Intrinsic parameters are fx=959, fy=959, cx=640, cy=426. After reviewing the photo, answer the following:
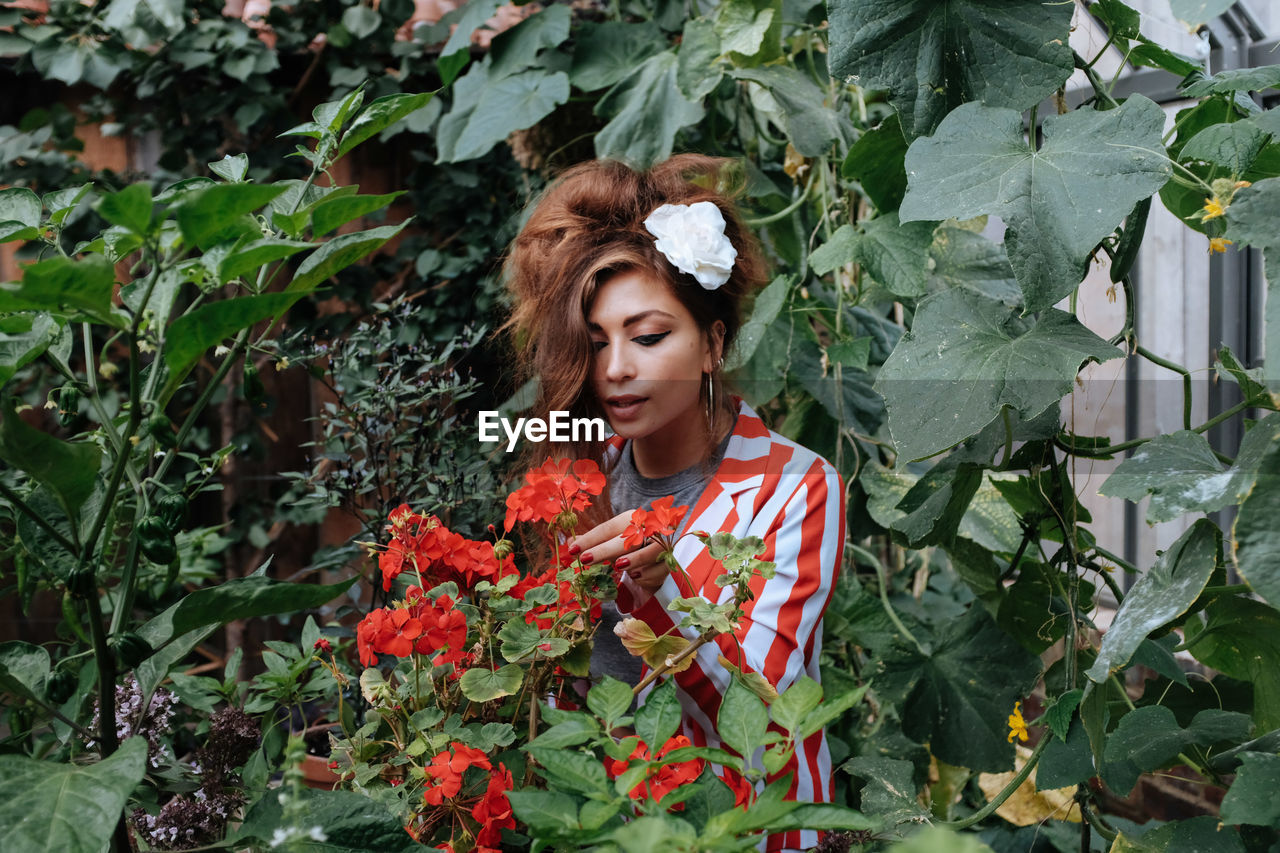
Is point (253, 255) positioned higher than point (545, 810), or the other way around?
point (253, 255)

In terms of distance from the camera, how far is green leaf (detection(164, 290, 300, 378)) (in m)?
0.50

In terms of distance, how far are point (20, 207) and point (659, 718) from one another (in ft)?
1.79

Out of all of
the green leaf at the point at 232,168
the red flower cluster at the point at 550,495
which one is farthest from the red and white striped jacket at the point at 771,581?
the green leaf at the point at 232,168

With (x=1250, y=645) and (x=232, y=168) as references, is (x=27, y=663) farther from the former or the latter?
(x=1250, y=645)

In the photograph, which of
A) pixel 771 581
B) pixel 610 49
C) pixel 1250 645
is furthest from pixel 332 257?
pixel 610 49

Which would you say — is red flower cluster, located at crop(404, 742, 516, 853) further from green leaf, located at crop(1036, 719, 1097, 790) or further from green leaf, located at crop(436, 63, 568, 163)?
green leaf, located at crop(436, 63, 568, 163)

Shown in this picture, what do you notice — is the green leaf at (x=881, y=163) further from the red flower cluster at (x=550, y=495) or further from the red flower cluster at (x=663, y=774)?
A: the red flower cluster at (x=663, y=774)

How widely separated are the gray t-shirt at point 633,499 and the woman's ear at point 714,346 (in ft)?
0.25

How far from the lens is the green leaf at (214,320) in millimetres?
501

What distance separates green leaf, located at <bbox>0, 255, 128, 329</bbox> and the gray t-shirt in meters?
0.59

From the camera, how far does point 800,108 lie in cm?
138

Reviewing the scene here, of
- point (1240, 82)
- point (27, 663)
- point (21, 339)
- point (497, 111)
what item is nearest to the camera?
point (21, 339)

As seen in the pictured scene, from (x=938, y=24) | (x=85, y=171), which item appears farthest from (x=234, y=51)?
(x=938, y=24)

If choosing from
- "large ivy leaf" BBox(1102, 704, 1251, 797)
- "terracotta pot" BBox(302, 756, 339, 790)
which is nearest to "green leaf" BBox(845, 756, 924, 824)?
"large ivy leaf" BBox(1102, 704, 1251, 797)
